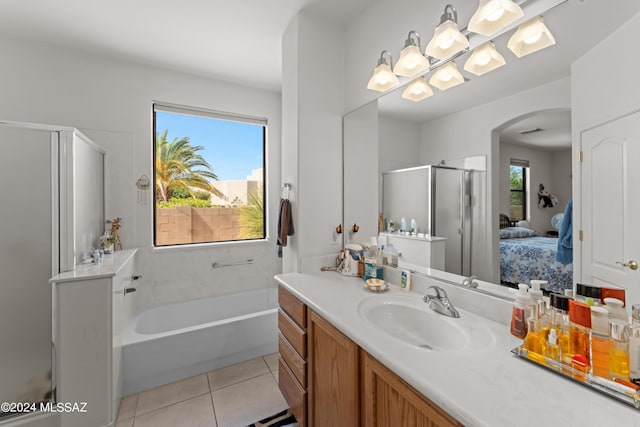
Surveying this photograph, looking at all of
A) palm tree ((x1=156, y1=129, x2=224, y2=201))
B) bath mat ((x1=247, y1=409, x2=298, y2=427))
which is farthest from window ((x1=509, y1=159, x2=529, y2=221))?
palm tree ((x1=156, y1=129, x2=224, y2=201))

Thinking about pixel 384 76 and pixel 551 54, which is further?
pixel 384 76

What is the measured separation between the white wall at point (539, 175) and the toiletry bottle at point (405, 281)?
581mm

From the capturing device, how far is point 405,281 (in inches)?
58.3

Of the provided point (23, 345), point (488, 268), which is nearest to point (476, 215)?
point (488, 268)

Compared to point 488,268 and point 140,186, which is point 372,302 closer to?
point 488,268

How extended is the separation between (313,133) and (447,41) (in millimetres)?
974

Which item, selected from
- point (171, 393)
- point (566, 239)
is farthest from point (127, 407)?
point (566, 239)

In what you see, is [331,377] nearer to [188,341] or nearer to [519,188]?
[519,188]

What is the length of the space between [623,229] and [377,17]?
1.76 m

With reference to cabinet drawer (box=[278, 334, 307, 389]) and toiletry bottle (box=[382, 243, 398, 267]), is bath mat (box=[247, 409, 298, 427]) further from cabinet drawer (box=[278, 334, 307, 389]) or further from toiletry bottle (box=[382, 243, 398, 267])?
toiletry bottle (box=[382, 243, 398, 267])

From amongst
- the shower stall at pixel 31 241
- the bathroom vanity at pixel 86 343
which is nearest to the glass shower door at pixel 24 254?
the shower stall at pixel 31 241

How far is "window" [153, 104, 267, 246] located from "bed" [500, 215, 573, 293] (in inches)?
99.9

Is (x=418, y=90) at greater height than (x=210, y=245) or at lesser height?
greater

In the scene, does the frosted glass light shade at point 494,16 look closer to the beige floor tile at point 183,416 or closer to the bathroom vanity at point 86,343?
the bathroom vanity at point 86,343
